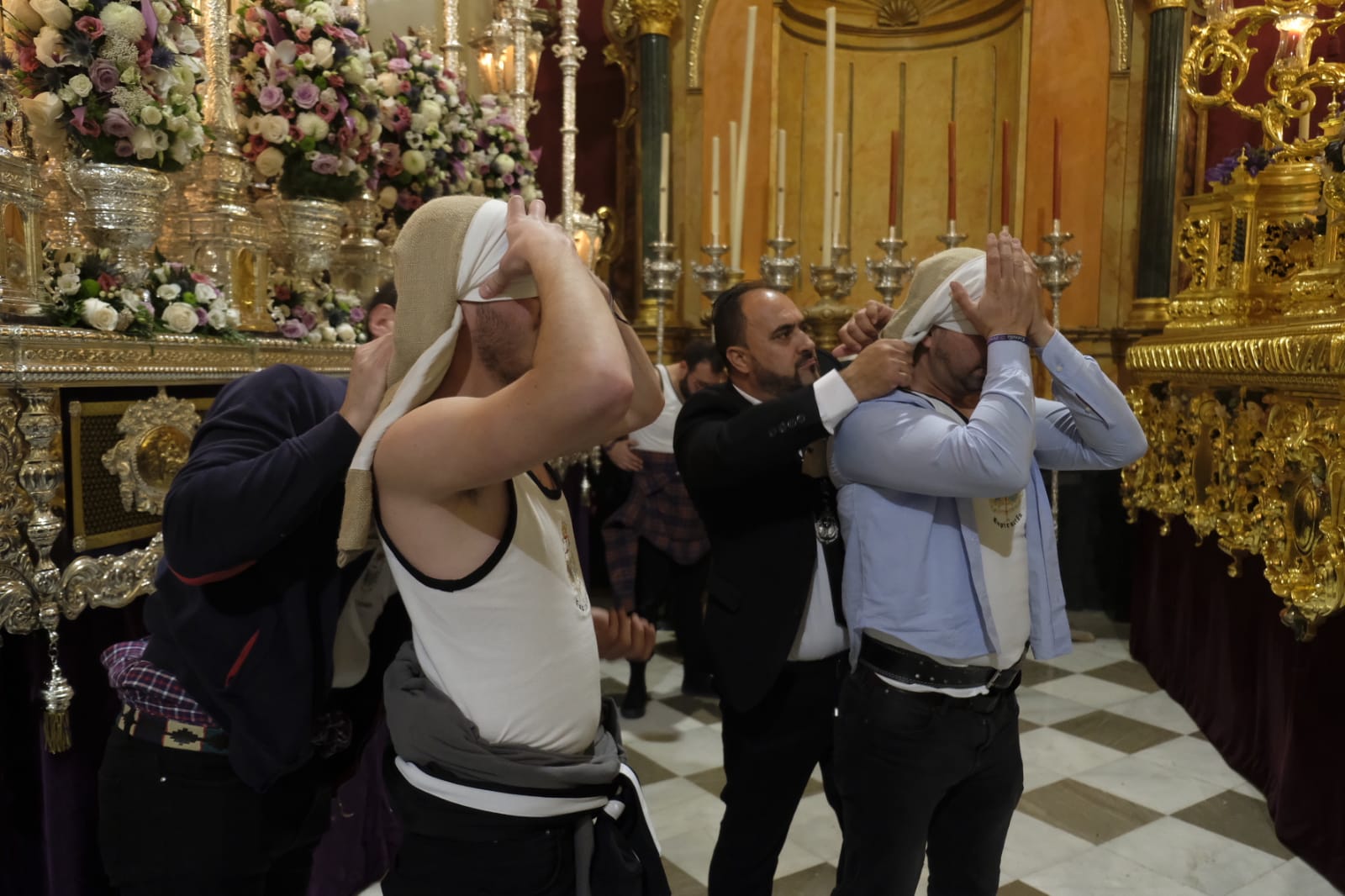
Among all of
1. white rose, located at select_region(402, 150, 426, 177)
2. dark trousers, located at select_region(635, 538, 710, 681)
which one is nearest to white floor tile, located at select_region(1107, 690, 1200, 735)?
dark trousers, located at select_region(635, 538, 710, 681)

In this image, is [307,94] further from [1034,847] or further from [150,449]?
[1034,847]

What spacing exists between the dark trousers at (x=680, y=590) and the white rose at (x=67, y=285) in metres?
2.70

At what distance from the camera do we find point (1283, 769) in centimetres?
307

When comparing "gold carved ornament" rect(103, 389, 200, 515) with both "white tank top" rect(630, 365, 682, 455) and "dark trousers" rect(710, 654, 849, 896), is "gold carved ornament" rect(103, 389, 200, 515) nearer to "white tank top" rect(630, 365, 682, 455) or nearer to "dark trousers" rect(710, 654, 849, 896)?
"dark trousers" rect(710, 654, 849, 896)

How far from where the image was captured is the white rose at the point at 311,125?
2900 mm

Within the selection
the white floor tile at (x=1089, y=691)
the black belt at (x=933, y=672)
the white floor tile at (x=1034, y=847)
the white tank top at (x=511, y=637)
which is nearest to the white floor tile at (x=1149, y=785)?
the white floor tile at (x=1034, y=847)

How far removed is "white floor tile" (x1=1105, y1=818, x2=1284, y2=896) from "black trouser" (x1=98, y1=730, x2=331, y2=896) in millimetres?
2611

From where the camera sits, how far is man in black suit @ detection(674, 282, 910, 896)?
7.23 ft

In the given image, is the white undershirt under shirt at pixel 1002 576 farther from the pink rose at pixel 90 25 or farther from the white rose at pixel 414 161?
the white rose at pixel 414 161

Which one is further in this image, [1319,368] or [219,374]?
[1319,368]

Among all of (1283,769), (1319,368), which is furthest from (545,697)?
(1283,769)

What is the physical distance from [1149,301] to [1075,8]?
70.4 inches

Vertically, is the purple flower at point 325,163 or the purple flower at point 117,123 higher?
Result: the purple flower at point 325,163

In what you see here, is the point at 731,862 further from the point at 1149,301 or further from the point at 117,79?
the point at 1149,301
